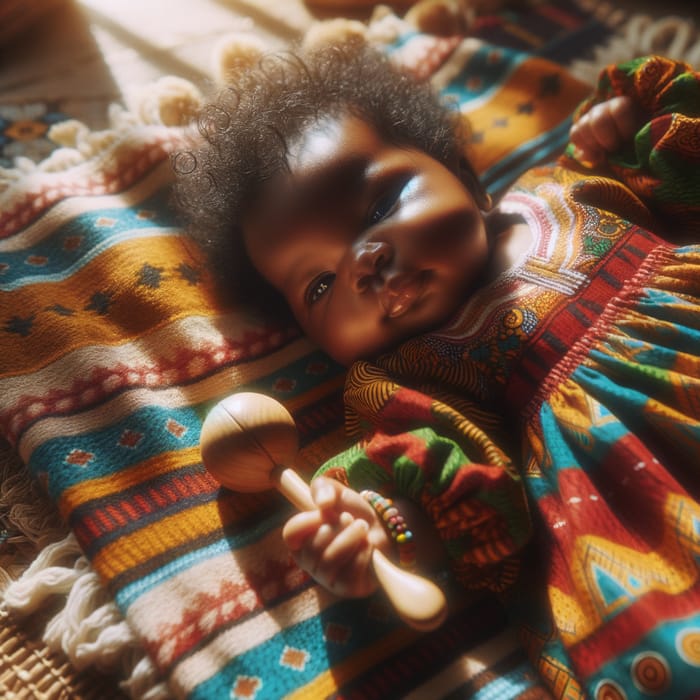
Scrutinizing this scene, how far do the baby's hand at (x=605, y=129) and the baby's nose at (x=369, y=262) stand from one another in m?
0.38

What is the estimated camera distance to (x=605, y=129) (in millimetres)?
872

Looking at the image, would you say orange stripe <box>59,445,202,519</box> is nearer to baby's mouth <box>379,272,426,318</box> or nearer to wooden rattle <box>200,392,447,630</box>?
wooden rattle <box>200,392,447,630</box>

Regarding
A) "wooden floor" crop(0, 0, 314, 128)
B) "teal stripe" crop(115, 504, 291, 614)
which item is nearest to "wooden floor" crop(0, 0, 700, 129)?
"wooden floor" crop(0, 0, 314, 128)

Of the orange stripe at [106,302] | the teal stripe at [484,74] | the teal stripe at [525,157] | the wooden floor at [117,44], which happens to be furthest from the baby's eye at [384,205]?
the wooden floor at [117,44]

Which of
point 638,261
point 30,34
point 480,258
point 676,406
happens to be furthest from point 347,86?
point 30,34

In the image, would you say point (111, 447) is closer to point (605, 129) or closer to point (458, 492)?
point (458, 492)

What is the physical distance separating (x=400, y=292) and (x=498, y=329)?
11cm

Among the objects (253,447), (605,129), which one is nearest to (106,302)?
(253,447)

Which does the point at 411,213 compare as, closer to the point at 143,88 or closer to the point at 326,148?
the point at 326,148

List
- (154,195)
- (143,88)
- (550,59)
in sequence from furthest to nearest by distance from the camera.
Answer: (550,59)
(143,88)
(154,195)

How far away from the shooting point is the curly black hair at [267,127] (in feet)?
2.53

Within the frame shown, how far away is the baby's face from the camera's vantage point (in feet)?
2.24

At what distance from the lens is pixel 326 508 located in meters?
0.54

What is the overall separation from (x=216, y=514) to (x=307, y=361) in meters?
0.23
